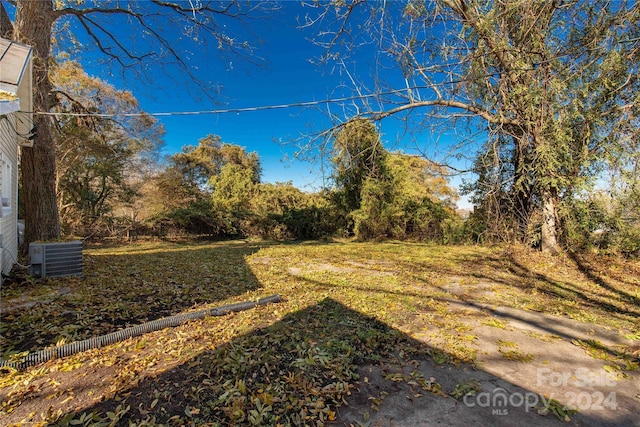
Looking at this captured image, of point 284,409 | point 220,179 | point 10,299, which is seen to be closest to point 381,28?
point 284,409

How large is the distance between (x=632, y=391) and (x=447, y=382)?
1.28 metres

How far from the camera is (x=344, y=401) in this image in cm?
188

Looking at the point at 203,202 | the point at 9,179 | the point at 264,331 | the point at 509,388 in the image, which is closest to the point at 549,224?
the point at 509,388

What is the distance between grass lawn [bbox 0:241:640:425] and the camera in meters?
1.83

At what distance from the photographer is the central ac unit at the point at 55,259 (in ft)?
14.9

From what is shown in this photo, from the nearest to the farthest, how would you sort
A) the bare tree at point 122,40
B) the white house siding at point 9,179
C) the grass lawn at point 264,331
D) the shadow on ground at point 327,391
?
the shadow on ground at point 327,391, the grass lawn at point 264,331, the white house siding at point 9,179, the bare tree at point 122,40

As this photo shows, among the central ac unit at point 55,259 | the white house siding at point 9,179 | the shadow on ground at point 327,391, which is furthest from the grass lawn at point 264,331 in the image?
the white house siding at point 9,179

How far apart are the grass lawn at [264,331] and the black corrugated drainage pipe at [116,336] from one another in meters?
0.08

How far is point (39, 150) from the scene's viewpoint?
231 inches

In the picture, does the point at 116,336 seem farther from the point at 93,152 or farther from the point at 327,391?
the point at 93,152

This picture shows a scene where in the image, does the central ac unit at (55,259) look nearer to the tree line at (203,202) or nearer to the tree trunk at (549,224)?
the tree line at (203,202)

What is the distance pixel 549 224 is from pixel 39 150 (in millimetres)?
10576

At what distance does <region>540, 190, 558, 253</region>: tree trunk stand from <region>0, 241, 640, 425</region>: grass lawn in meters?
0.32

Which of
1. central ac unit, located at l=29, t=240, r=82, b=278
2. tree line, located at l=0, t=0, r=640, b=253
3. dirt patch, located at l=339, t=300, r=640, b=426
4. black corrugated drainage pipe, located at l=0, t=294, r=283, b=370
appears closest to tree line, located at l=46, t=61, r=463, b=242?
tree line, located at l=0, t=0, r=640, b=253
